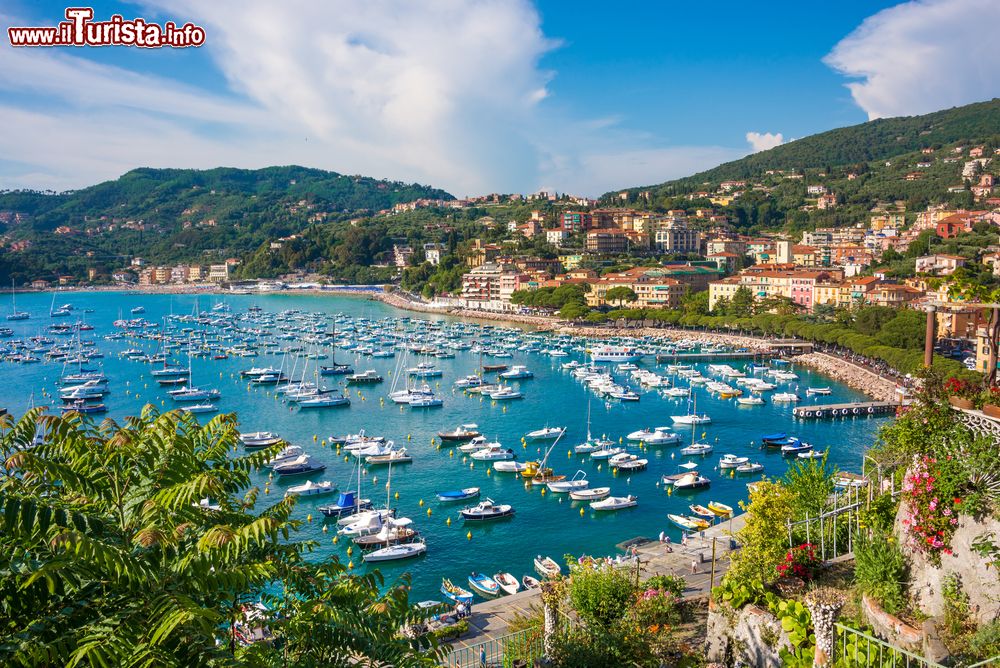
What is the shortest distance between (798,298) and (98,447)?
6861 cm

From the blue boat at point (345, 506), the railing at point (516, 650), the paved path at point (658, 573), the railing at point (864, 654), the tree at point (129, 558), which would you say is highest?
the tree at point (129, 558)

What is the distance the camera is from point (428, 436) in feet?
101

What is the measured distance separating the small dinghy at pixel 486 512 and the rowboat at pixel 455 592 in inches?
163

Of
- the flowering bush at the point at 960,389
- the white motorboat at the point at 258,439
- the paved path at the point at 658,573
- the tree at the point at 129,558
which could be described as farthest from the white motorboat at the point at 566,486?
the tree at the point at 129,558

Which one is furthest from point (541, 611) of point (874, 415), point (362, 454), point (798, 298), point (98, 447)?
point (798, 298)

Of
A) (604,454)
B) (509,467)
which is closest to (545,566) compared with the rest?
(509,467)

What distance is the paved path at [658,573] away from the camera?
12.0 m

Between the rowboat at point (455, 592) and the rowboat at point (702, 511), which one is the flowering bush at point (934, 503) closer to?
the rowboat at point (455, 592)

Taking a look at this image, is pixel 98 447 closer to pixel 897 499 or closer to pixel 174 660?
pixel 174 660

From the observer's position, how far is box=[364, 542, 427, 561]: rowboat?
18016 millimetres

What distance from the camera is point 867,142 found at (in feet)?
577

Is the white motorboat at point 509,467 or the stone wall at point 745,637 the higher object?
the stone wall at point 745,637

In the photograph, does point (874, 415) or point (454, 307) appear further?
Result: point (454, 307)

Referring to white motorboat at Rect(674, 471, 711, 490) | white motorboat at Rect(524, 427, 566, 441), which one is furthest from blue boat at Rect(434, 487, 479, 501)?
white motorboat at Rect(524, 427, 566, 441)
